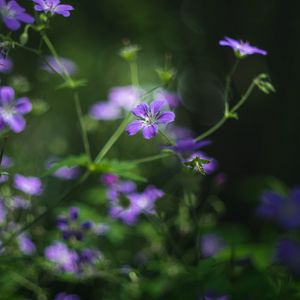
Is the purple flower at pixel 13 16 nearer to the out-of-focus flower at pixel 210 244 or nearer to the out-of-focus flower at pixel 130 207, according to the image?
the out-of-focus flower at pixel 130 207

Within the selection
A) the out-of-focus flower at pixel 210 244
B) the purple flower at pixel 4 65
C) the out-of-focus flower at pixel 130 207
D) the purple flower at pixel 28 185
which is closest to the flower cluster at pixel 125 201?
the out-of-focus flower at pixel 130 207

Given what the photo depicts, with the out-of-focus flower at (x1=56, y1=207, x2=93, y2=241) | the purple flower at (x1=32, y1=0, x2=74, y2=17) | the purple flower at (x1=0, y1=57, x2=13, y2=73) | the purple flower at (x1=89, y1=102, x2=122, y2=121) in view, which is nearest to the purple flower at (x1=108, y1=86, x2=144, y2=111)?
the purple flower at (x1=89, y1=102, x2=122, y2=121)

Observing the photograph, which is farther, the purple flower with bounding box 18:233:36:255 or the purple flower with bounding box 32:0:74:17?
the purple flower with bounding box 18:233:36:255

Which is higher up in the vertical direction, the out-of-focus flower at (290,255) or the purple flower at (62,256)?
the out-of-focus flower at (290,255)

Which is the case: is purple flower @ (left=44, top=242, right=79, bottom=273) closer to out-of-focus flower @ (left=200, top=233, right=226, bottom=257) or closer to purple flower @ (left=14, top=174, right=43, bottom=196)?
purple flower @ (left=14, top=174, right=43, bottom=196)

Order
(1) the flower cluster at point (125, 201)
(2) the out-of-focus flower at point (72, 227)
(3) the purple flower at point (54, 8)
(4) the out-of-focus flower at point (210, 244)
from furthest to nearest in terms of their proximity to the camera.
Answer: (4) the out-of-focus flower at point (210, 244), (1) the flower cluster at point (125, 201), (2) the out-of-focus flower at point (72, 227), (3) the purple flower at point (54, 8)

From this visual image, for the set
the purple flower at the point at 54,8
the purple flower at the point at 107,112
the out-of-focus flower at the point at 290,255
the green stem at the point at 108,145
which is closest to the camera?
the purple flower at the point at 54,8

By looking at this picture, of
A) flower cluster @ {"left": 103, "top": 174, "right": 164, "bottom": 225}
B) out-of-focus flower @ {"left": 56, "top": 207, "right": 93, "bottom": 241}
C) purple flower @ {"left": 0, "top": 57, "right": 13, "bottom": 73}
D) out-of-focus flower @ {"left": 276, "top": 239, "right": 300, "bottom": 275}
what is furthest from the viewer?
flower cluster @ {"left": 103, "top": 174, "right": 164, "bottom": 225}

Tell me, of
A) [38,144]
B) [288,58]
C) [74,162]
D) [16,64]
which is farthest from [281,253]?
[16,64]
